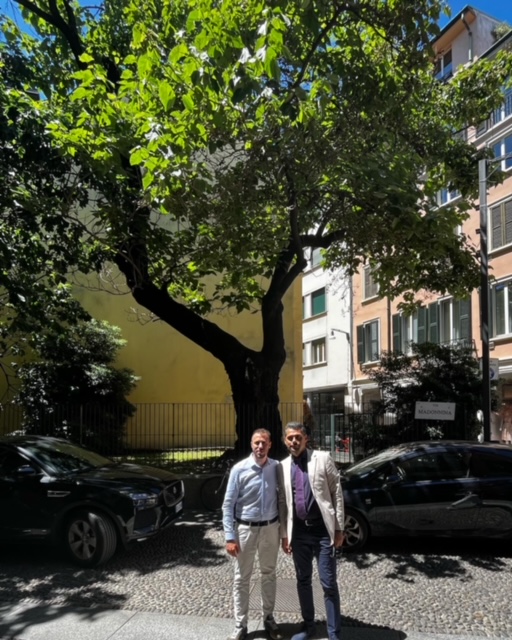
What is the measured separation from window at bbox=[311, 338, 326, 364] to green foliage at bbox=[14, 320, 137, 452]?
1881 centimetres

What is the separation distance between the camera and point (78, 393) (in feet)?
53.6

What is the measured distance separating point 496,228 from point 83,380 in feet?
51.6

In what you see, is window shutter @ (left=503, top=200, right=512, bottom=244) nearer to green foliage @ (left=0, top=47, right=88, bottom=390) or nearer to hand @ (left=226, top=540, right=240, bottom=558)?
green foliage @ (left=0, top=47, right=88, bottom=390)

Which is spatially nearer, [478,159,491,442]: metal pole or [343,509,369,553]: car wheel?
[343,509,369,553]: car wheel

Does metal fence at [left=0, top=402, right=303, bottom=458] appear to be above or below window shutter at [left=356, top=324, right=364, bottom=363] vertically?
below

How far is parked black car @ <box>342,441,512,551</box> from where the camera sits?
6.91m

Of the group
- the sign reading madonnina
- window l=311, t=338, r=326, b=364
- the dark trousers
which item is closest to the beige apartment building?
the sign reading madonnina

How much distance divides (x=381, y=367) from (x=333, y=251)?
2.97 metres

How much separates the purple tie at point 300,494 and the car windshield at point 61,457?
12.9 ft

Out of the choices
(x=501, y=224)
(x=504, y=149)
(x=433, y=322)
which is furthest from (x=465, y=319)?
(x=504, y=149)

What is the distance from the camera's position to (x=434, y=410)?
11352 millimetres

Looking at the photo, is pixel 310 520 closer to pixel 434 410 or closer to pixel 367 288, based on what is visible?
pixel 434 410

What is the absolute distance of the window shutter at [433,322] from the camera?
2481 cm

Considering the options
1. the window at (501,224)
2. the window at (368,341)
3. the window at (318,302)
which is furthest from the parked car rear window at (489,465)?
the window at (318,302)
